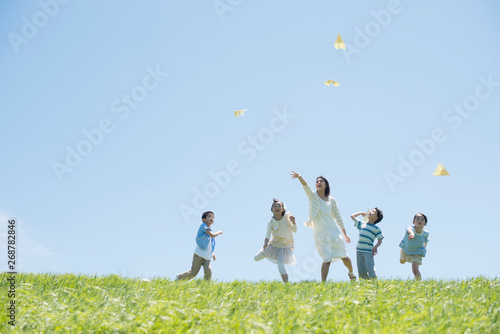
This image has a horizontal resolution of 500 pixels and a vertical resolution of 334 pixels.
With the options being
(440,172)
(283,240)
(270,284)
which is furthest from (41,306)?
(440,172)

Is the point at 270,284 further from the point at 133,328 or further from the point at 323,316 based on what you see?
the point at 133,328

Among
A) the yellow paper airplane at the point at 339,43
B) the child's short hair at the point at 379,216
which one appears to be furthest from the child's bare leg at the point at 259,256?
the yellow paper airplane at the point at 339,43

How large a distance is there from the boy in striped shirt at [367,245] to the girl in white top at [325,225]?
0.81ft

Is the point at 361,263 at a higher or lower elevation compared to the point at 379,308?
higher

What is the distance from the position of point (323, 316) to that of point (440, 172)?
20.6 ft

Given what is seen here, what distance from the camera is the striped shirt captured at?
9.59m

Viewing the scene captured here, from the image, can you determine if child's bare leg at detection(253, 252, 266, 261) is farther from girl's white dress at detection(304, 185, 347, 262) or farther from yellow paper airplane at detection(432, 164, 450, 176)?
yellow paper airplane at detection(432, 164, 450, 176)

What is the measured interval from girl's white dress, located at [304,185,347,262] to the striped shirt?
0.46 metres

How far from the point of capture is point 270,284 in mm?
8016

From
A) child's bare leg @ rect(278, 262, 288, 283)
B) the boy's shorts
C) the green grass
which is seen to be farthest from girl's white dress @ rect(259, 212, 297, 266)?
the boy's shorts

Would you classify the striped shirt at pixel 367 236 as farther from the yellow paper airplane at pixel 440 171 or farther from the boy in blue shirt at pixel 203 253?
the boy in blue shirt at pixel 203 253

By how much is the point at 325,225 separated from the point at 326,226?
1.2 inches

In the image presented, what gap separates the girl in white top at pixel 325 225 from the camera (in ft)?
30.5

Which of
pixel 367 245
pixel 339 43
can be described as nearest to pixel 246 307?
pixel 367 245
